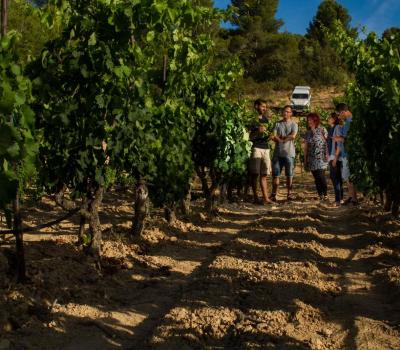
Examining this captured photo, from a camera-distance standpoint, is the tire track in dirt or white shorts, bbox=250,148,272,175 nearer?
the tire track in dirt

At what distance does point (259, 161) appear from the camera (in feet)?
33.2

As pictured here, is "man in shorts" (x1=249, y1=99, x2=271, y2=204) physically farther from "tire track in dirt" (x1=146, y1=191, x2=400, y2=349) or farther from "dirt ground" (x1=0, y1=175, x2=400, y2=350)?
"tire track in dirt" (x1=146, y1=191, x2=400, y2=349)

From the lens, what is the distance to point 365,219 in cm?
762

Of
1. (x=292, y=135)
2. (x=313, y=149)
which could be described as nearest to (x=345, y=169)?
(x=313, y=149)

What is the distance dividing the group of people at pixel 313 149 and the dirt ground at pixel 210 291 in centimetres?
256

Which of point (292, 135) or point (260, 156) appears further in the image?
point (260, 156)

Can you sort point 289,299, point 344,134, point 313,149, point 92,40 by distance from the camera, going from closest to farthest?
point 289,299, point 92,40, point 344,134, point 313,149

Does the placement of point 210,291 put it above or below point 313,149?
below

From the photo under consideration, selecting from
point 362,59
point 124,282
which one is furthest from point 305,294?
point 362,59

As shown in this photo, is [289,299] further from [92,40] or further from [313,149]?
[313,149]

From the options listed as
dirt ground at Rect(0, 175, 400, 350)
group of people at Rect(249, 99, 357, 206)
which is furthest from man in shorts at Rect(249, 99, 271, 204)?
dirt ground at Rect(0, 175, 400, 350)

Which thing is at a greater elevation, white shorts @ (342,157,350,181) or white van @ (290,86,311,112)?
white van @ (290,86,311,112)

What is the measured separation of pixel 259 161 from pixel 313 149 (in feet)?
3.26

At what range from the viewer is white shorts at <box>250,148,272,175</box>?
10.1 m
